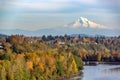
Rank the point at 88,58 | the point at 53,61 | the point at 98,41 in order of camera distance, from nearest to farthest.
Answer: the point at 53,61 < the point at 88,58 < the point at 98,41

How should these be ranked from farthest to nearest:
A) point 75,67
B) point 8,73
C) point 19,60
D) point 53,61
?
point 75,67 < point 53,61 < point 19,60 < point 8,73

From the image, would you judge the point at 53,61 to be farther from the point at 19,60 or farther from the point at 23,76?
the point at 23,76

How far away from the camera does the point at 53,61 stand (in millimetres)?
23047

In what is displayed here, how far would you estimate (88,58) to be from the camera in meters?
39.4

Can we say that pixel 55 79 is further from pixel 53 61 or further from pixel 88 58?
pixel 88 58

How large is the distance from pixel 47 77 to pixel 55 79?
0.47 m

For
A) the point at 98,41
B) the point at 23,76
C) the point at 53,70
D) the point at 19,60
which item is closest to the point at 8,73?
Result: the point at 23,76

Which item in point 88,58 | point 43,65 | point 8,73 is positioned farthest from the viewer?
point 88,58

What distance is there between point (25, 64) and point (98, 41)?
40.9 m

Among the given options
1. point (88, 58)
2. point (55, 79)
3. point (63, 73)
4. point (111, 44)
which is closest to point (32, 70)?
point (55, 79)

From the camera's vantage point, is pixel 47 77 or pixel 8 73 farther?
pixel 47 77

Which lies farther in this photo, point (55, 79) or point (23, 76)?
point (55, 79)

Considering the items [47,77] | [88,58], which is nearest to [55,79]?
[47,77]

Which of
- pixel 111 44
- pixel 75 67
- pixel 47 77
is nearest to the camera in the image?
pixel 47 77
